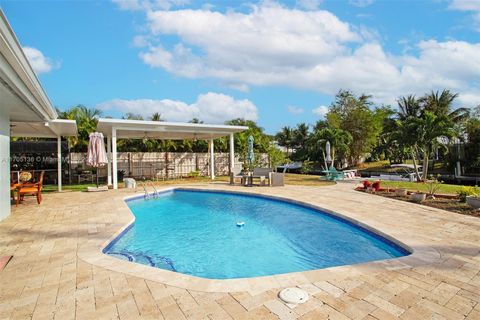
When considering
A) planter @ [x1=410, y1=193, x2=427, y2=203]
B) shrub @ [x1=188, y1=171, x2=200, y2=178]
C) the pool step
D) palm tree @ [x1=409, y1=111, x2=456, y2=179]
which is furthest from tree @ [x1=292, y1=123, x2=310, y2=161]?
the pool step

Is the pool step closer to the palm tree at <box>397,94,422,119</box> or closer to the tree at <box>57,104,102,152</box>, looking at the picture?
the tree at <box>57,104,102,152</box>

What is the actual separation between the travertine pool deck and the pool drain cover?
0.07 m

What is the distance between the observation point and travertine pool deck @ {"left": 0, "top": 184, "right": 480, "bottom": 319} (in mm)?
2859

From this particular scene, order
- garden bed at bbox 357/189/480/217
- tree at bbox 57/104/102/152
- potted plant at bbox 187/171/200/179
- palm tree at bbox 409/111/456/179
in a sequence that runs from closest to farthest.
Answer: garden bed at bbox 357/189/480/217 → palm tree at bbox 409/111/456/179 → tree at bbox 57/104/102/152 → potted plant at bbox 187/171/200/179

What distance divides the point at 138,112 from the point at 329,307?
26495 mm

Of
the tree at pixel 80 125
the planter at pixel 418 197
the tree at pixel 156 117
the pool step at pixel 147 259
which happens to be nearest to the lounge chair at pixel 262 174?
the planter at pixel 418 197

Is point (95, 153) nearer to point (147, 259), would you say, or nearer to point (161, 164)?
point (161, 164)

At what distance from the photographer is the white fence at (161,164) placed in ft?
61.1

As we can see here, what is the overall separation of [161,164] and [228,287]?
1795cm

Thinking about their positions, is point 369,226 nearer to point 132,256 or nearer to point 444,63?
point 132,256

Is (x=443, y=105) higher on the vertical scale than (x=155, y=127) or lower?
higher

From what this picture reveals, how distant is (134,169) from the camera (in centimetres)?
1981

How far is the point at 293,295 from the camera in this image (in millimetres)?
3156

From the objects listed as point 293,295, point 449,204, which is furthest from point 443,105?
point 293,295
